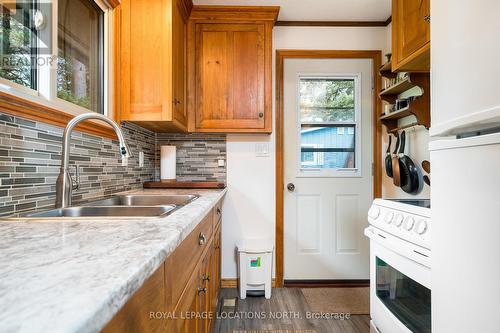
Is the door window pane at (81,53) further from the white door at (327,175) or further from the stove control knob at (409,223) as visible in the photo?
the stove control knob at (409,223)

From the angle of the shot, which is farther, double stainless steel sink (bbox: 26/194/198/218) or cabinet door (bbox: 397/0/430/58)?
cabinet door (bbox: 397/0/430/58)

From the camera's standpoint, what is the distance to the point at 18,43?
38.9 inches

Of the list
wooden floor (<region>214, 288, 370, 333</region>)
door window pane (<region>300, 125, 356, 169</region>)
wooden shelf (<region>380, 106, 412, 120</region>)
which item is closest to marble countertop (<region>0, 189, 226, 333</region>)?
wooden floor (<region>214, 288, 370, 333</region>)

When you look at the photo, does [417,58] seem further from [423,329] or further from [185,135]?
[185,135]

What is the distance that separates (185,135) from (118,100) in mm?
774

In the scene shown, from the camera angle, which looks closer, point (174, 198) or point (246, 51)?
point (174, 198)

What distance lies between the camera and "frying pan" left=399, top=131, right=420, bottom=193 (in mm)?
1978

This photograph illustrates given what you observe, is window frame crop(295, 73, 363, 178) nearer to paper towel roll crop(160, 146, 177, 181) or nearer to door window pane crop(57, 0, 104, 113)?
paper towel roll crop(160, 146, 177, 181)

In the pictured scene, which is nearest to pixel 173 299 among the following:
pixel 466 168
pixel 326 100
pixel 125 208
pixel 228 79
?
pixel 125 208

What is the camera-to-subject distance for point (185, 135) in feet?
7.81

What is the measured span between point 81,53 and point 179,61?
2.09ft

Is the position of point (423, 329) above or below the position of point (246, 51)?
below

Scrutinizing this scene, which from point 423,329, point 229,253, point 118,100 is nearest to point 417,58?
point 423,329

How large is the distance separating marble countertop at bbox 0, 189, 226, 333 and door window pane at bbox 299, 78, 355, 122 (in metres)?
1.99
